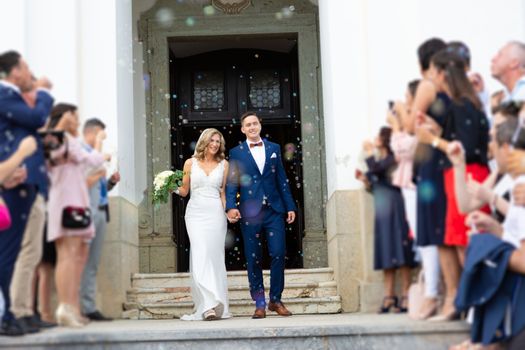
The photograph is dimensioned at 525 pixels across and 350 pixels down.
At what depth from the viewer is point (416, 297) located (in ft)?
8.05

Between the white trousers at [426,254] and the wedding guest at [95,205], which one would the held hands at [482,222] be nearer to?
the white trousers at [426,254]

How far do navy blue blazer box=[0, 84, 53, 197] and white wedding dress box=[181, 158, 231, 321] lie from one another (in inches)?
152

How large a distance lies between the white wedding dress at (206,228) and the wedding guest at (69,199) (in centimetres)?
388

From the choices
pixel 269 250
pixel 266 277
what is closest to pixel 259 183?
pixel 269 250

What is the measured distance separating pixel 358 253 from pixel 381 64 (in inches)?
21.0

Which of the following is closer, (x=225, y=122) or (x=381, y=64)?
(x=381, y=64)

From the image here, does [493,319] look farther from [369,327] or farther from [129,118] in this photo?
[129,118]

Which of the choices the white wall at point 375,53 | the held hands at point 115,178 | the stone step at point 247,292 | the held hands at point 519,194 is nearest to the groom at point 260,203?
the stone step at point 247,292

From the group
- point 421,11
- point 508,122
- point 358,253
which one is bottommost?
point 358,253

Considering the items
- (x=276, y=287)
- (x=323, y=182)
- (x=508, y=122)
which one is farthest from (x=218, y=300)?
(x=508, y=122)

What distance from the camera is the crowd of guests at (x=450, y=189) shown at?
2.40m

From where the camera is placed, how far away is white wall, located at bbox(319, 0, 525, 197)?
239 centimetres

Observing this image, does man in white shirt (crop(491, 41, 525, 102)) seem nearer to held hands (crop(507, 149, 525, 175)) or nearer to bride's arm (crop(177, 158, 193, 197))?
held hands (crop(507, 149, 525, 175))

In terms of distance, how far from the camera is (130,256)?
8.28 ft
